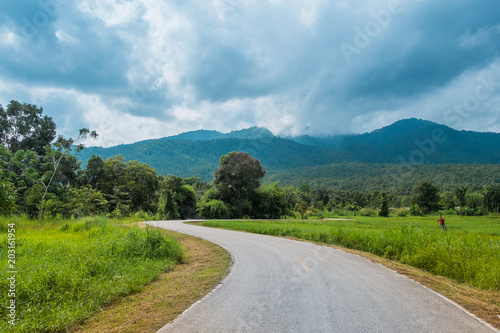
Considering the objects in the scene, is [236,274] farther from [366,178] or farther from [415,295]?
[366,178]

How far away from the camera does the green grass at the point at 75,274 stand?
525cm

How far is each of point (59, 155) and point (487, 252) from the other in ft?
114

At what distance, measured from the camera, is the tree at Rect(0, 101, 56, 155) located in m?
35.8

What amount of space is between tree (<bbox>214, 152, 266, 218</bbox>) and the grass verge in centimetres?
3523

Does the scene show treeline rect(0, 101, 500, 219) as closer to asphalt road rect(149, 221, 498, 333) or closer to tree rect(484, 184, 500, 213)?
tree rect(484, 184, 500, 213)

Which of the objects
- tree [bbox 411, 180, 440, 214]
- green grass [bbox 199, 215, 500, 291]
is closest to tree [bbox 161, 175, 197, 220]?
green grass [bbox 199, 215, 500, 291]

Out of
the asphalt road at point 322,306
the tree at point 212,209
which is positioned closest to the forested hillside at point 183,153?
the tree at point 212,209

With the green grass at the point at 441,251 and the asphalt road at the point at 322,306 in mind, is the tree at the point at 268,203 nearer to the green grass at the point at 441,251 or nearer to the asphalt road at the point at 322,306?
the green grass at the point at 441,251

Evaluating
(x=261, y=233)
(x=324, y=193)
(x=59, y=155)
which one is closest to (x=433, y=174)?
(x=324, y=193)

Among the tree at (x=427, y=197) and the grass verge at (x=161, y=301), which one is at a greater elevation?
the tree at (x=427, y=197)

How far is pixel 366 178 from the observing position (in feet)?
517

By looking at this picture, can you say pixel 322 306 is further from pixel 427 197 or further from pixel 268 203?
pixel 427 197

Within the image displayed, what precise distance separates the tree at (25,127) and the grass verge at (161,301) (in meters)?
37.9

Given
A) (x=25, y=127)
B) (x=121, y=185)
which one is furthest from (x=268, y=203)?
(x=25, y=127)
